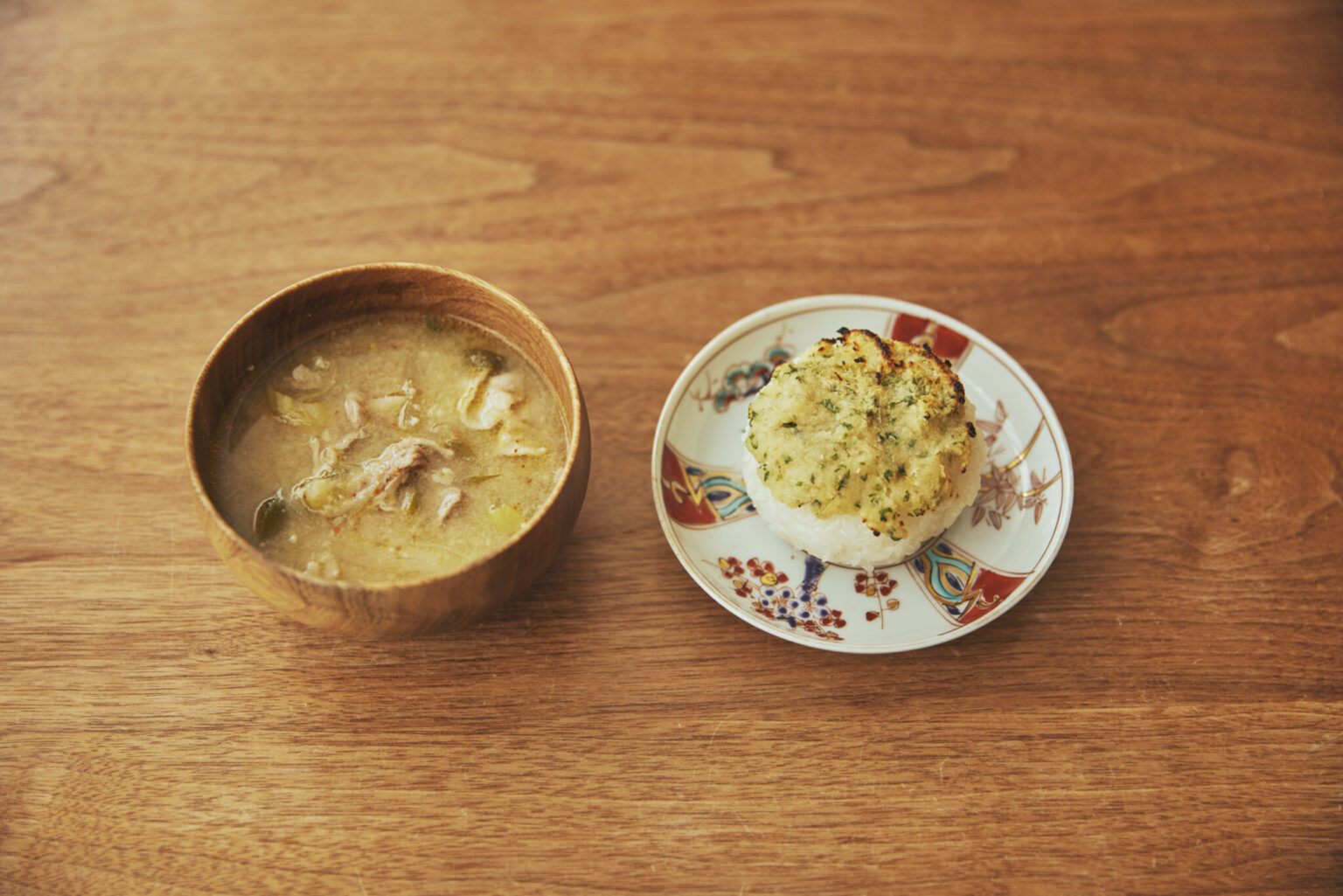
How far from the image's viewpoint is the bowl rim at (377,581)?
135 centimetres

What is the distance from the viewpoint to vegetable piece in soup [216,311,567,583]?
1.56 m

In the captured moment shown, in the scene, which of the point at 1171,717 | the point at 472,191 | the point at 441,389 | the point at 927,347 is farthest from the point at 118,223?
the point at 1171,717

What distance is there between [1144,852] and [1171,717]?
234 millimetres

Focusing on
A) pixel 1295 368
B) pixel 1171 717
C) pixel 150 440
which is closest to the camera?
pixel 1171 717

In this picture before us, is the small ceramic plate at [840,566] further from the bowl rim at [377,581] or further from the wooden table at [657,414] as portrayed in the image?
the bowl rim at [377,581]

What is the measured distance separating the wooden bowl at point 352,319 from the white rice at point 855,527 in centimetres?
34

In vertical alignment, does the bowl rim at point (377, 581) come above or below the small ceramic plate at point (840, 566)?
above

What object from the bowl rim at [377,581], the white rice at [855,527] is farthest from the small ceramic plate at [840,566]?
the bowl rim at [377,581]

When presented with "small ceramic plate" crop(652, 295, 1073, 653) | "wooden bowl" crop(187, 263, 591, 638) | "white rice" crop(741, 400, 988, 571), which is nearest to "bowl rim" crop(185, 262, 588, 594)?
"wooden bowl" crop(187, 263, 591, 638)

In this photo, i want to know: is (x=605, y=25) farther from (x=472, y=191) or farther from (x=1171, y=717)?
(x=1171, y=717)

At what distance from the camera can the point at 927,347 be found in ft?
5.77

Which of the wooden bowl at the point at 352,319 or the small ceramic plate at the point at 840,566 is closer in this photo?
the wooden bowl at the point at 352,319

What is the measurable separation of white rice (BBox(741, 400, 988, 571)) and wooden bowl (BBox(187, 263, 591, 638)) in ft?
1.10

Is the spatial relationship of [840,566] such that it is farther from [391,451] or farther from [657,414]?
[391,451]
